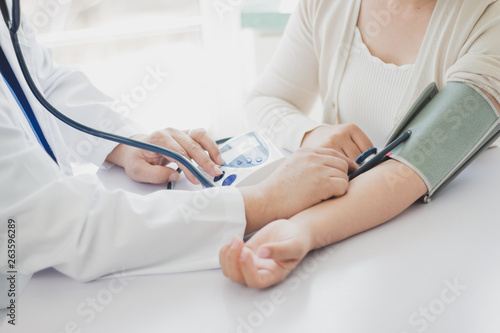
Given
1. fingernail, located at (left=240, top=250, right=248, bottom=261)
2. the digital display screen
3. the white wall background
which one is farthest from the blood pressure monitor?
the white wall background

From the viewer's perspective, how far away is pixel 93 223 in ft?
2.07

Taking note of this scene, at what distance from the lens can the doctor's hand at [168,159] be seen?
33.9 inches

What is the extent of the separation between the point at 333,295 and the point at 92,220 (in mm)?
335

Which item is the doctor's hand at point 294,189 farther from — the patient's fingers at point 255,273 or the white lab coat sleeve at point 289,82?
the white lab coat sleeve at point 289,82

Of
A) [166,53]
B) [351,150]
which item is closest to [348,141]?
[351,150]

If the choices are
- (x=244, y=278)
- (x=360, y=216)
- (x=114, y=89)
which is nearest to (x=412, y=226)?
(x=360, y=216)

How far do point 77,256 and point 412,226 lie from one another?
19.6 inches

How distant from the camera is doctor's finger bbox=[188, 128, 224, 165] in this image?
2.83ft

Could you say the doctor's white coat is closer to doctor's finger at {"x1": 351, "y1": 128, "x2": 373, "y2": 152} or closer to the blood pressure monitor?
the blood pressure monitor

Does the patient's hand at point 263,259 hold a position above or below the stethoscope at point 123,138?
below

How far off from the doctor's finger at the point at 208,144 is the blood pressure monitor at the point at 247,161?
13 millimetres

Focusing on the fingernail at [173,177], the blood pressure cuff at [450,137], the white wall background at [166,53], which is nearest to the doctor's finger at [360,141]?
the blood pressure cuff at [450,137]

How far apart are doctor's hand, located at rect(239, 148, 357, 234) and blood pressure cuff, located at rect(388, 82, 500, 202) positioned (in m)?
0.12

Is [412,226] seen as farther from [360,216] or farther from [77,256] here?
[77,256]
